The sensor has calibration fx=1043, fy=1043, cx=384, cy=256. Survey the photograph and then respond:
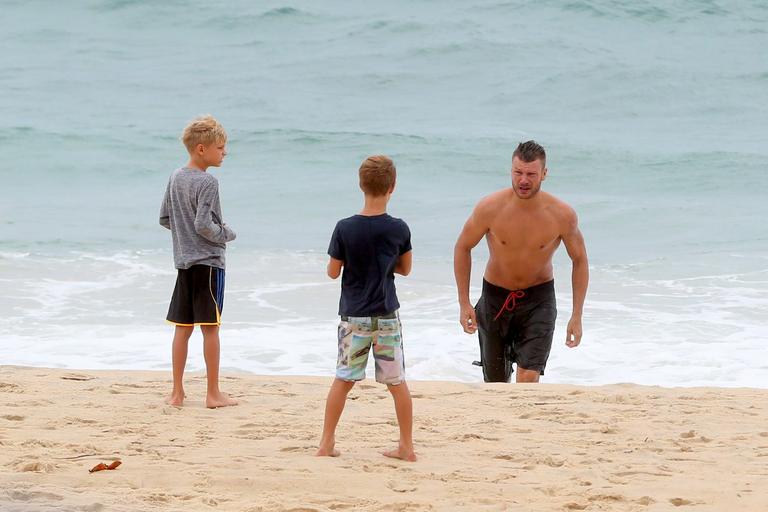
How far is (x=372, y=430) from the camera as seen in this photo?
16.0ft

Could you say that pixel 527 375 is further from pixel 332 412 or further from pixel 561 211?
pixel 332 412

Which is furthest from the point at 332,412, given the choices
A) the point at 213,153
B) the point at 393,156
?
the point at 393,156

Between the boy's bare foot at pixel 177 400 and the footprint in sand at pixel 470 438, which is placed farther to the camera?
the boy's bare foot at pixel 177 400

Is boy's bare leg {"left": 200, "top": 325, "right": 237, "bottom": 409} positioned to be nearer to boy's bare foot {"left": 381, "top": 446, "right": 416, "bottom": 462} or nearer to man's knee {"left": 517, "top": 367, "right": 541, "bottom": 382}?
boy's bare foot {"left": 381, "top": 446, "right": 416, "bottom": 462}

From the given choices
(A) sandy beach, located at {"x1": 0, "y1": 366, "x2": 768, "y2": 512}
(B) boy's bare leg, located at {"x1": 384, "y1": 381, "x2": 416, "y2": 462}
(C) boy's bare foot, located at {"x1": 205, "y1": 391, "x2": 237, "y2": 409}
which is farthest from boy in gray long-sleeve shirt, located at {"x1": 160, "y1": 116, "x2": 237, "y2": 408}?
(B) boy's bare leg, located at {"x1": 384, "y1": 381, "x2": 416, "y2": 462}

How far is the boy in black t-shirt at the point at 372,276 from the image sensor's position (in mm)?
4039

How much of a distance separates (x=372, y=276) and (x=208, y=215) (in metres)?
1.20

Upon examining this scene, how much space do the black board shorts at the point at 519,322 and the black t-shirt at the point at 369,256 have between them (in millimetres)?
1755

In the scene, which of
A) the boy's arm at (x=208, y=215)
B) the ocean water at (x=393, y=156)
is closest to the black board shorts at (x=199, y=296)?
the boy's arm at (x=208, y=215)

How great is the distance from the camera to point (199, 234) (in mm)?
5035

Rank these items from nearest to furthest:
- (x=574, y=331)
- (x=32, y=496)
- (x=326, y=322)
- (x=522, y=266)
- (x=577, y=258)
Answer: (x=32, y=496), (x=574, y=331), (x=577, y=258), (x=522, y=266), (x=326, y=322)

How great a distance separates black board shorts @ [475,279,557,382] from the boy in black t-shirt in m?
1.69

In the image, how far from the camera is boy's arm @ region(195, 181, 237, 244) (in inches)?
195

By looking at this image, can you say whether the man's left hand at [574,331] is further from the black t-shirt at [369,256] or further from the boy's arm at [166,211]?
the boy's arm at [166,211]
